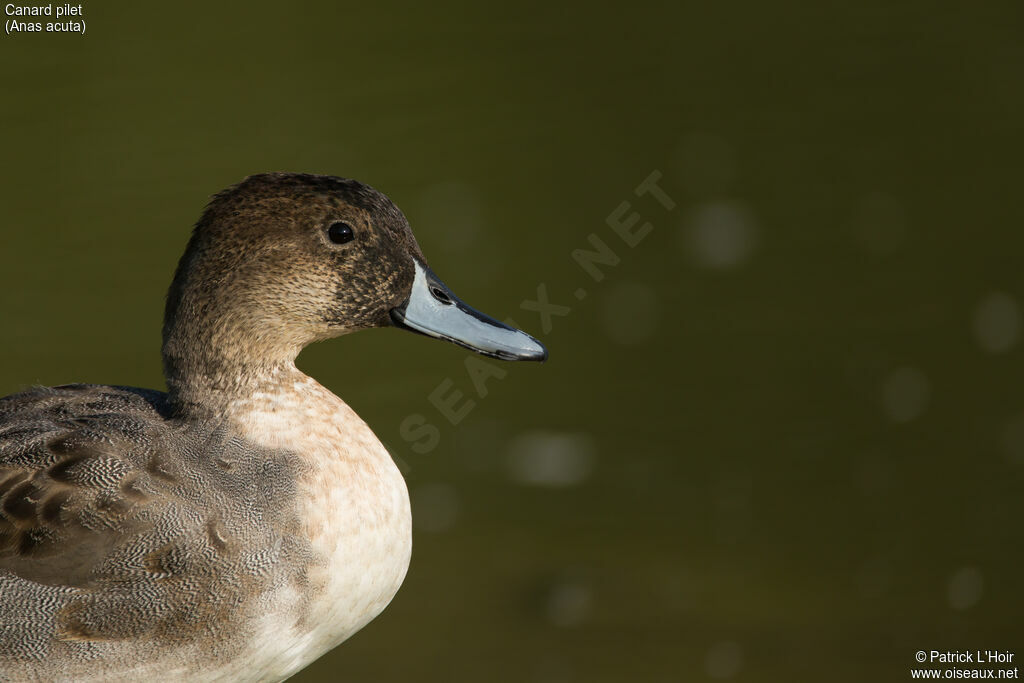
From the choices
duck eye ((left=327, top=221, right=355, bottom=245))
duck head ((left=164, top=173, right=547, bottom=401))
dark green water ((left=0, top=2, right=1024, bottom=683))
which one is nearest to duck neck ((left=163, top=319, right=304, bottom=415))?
duck head ((left=164, top=173, right=547, bottom=401))

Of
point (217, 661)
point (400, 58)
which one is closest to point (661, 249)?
point (400, 58)

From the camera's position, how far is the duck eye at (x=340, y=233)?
2445 millimetres

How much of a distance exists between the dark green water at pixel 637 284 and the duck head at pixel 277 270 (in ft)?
5.22

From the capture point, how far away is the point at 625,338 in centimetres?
484

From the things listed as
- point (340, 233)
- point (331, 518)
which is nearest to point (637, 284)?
point (340, 233)

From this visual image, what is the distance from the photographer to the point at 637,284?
16.4 ft

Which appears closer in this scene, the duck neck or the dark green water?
the duck neck

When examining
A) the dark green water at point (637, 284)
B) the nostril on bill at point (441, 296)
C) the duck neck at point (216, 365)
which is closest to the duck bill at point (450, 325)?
the nostril on bill at point (441, 296)

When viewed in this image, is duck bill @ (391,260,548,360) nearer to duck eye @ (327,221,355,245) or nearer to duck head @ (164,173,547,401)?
duck head @ (164,173,547,401)

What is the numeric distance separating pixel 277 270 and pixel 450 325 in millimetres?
354

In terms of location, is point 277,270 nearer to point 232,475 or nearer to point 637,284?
point 232,475

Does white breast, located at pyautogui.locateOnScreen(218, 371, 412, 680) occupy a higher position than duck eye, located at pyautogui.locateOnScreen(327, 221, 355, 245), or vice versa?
duck eye, located at pyautogui.locateOnScreen(327, 221, 355, 245)

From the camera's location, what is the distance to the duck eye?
245 cm

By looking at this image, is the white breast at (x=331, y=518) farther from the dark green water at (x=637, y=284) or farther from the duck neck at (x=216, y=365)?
the dark green water at (x=637, y=284)
